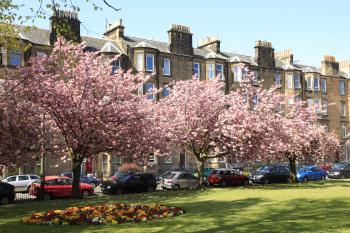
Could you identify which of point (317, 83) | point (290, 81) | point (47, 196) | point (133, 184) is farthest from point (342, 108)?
point (47, 196)

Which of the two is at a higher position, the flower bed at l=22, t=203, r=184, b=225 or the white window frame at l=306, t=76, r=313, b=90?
the white window frame at l=306, t=76, r=313, b=90

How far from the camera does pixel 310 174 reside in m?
44.5

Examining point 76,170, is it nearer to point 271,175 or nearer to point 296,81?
point 271,175

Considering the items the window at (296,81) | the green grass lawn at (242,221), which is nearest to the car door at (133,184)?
the green grass lawn at (242,221)

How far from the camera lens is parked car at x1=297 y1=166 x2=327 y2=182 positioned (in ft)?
144

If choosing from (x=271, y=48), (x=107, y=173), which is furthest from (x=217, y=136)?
(x=271, y=48)

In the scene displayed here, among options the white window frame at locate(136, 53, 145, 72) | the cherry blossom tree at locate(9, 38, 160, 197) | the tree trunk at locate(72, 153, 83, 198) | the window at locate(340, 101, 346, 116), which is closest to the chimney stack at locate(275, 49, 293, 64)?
the window at locate(340, 101, 346, 116)

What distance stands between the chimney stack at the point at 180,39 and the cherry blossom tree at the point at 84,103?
28.8 meters

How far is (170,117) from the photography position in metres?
33.1

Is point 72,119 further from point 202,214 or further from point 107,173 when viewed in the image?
point 107,173

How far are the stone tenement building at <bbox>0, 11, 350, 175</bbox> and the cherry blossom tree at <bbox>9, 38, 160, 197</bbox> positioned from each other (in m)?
14.6

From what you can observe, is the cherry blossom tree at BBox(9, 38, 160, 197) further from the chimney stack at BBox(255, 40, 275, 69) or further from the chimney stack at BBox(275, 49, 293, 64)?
the chimney stack at BBox(275, 49, 293, 64)

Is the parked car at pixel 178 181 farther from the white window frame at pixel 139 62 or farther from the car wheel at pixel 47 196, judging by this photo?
the white window frame at pixel 139 62

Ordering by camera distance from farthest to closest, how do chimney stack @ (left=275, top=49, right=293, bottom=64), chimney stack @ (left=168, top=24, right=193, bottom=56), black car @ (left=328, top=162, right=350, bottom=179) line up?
1. chimney stack @ (left=275, top=49, right=293, bottom=64)
2. chimney stack @ (left=168, top=24, right=193, bottom=56)
3. black car @ (left=328, top=162, right=350, bottom=179)
